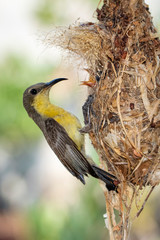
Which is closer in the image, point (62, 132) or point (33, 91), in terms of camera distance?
point (62, 132)

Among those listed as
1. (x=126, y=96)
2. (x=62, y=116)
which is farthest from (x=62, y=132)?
(x=126, y=96)

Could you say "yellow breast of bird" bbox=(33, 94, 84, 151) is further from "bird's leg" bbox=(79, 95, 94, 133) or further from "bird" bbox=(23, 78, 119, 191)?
"bird's leg" bbox=(79, 95, 94, 133)

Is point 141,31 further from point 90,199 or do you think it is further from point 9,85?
point 9,85

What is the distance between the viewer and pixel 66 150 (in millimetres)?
3213

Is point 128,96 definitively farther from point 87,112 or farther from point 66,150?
point 66,150

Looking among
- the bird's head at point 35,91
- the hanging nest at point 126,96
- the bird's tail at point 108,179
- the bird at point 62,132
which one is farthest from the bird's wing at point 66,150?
the hanging nest at point 126,96

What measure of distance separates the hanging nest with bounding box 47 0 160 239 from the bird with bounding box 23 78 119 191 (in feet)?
0.69

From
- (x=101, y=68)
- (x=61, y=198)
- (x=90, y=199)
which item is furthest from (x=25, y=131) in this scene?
(x=101, y=68)

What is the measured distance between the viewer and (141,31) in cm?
267

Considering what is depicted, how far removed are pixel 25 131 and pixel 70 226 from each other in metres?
2.08

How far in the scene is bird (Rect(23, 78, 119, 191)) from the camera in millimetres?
3104

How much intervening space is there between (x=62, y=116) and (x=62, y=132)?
0.17 meters

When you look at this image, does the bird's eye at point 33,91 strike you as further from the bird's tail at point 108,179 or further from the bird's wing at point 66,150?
the bird's tail at point 108,179

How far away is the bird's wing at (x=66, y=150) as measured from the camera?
3105 mm
